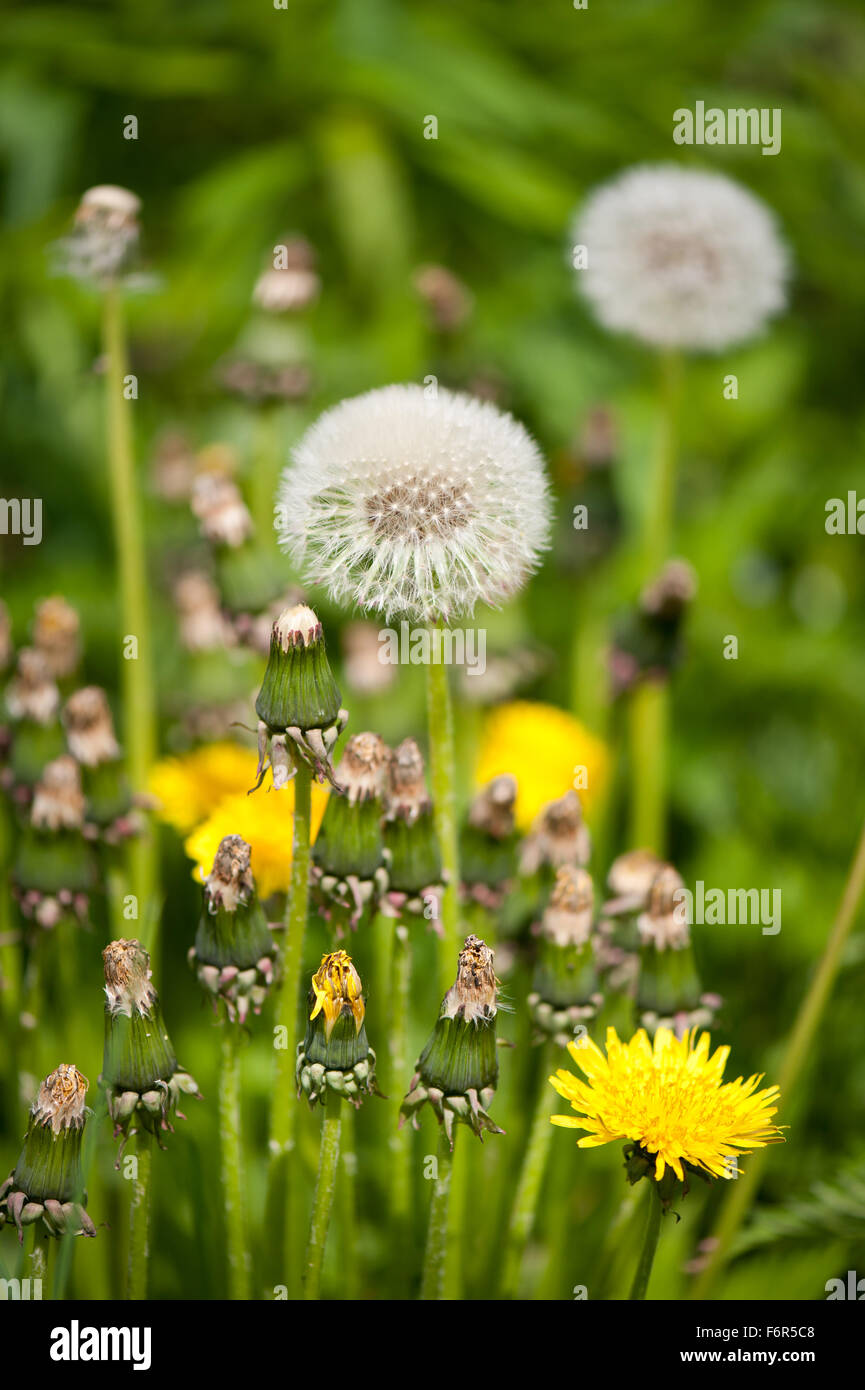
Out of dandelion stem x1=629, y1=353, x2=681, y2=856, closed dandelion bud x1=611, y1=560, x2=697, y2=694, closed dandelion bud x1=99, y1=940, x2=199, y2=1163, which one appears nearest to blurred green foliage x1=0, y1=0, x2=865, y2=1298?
dandelion stem x1=629, y1=353, x2=681, y2=856

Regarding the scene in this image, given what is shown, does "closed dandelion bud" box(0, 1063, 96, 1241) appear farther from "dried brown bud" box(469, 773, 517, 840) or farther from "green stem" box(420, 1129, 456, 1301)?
"dried brown bud" box(469, 773, 517, 840)

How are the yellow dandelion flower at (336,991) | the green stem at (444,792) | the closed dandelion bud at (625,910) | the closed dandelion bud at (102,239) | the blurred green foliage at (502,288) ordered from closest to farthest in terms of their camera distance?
the yellow dandelion flower at (336,991)
the green stem at (444,792)
the closed dandelion bud at (625,910)
the closed dandelion bud at (102,239)
the blurred green foliage at (502,288)

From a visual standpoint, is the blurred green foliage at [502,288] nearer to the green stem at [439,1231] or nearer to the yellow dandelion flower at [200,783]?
the yellow dandelion flower at [200,783]

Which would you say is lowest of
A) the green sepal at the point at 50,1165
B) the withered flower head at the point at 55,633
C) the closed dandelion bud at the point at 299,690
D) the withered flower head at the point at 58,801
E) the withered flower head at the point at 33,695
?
the green sepal at the point at 50,1165

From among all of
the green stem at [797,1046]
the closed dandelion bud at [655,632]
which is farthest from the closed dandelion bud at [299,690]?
the closed dandelion bud at [655,632]

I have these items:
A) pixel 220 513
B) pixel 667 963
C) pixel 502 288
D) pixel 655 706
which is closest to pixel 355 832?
pixel 667 963

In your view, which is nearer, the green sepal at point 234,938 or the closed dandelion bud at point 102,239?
the green sepal at point 234,938
